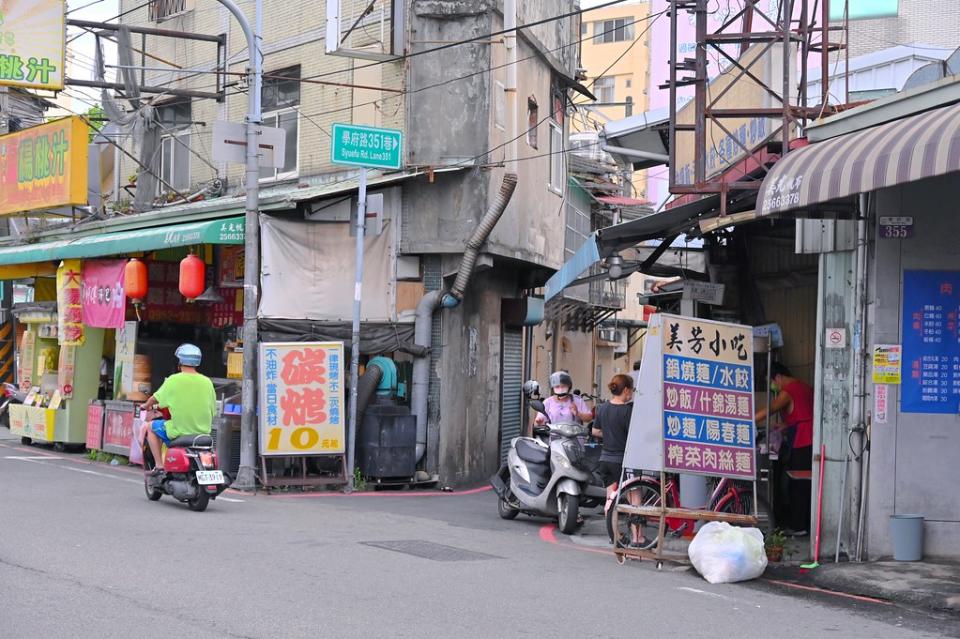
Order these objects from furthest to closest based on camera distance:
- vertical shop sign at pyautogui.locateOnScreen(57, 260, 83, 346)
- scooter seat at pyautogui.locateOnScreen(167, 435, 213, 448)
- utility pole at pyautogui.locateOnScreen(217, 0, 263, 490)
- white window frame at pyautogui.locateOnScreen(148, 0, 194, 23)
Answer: white window frame at pyautogui.locateOnScreen(148, 0, 194, 23) → vertical shop sign at pyautogui.locateOnScreen(57, 260, 83, 346) → utility pole at pyautogui.locateOnScreen(217, 0, 263, 490) → scooter seat at pyautogui.locateOnScreen(167, 435, 213, 448)

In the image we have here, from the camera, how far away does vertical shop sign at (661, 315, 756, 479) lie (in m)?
11.1

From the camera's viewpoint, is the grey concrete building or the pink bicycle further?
the grey concrete building

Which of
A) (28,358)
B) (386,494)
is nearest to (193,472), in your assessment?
(386,494)

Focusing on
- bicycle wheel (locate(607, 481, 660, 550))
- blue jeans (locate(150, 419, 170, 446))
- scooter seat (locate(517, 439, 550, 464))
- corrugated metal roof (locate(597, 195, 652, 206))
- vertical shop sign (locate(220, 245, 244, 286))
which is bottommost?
bicycle wheel (locate(607, 481, 660, 550))

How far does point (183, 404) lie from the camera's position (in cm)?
1357

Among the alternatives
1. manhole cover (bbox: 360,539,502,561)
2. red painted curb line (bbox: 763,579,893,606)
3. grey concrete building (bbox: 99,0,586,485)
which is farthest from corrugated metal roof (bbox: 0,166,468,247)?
red painted curb line (bbox: 763,579,893,606)

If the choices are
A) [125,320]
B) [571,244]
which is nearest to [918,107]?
[125,320]

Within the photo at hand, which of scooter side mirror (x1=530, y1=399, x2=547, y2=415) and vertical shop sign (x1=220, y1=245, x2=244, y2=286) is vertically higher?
vertical shop sign (x1=220, y1=245, x2=244, y2=286)

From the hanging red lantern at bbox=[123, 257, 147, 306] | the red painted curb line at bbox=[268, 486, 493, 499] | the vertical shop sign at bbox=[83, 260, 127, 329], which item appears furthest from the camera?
the vertical shop sign at bbox=[83, 260, 127, 329]

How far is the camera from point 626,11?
54969 millimetres

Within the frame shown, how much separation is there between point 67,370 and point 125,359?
1880 millimetres

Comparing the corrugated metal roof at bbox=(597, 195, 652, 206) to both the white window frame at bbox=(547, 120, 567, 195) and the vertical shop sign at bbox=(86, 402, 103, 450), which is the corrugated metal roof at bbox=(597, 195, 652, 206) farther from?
the vertical shop sign at bbox=(86, 402, 103, 450)

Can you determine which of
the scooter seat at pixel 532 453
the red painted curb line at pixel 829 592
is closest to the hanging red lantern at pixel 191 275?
the scooter seat at pixel 532 453

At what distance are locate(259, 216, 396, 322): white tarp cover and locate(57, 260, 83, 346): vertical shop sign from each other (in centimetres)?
534
